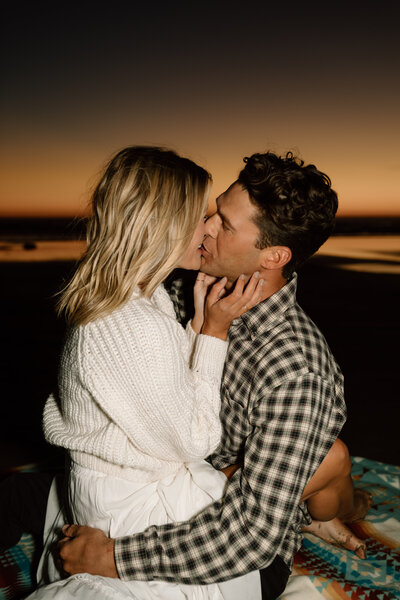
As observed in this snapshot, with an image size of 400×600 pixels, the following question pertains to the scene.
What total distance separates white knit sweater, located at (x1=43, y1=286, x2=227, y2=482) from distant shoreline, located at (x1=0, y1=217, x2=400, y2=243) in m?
13.3

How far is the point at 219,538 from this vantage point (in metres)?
1.40

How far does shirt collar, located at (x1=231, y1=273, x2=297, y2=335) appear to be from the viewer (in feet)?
5.54

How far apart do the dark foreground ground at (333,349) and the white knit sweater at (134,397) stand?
1403mm

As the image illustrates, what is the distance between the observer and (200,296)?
5.96ft

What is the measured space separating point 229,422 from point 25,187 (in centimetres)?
788

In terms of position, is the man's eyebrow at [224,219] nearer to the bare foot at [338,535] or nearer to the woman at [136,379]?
the woman at [136,379]

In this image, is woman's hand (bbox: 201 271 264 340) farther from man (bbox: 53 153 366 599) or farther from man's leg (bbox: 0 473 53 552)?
man's leg (bbox: 0 473 53 552)

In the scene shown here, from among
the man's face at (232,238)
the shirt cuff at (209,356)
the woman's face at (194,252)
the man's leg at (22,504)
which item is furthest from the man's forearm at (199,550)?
the man's face at (232,238)

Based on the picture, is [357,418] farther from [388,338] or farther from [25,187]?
[25,187]

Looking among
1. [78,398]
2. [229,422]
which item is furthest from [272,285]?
[78,398]

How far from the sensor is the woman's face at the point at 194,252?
1608 mm

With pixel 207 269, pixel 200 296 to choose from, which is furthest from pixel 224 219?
pixel 200 296

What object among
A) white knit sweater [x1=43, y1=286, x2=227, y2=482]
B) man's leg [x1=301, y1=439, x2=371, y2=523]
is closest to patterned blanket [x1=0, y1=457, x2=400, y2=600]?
man's leg [x1=301, y1=439, x2=371, y2=523]

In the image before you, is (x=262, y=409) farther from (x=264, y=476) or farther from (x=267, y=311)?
(x=267, y=311)
